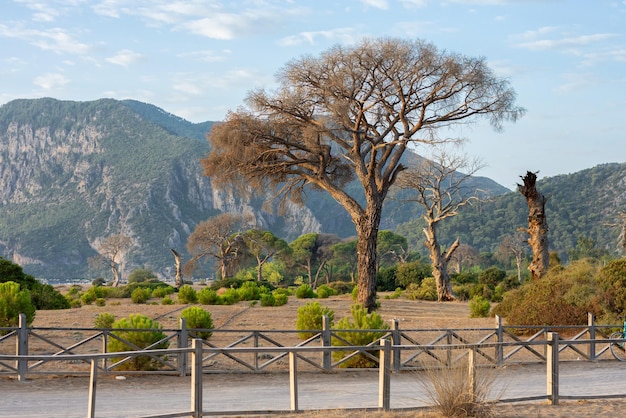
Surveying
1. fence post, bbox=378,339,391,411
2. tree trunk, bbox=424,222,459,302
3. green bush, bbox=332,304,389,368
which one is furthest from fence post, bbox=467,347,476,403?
tree trunk, bbox=424,222,459,302

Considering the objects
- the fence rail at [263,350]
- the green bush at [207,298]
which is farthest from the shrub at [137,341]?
the green bush at [207,298]

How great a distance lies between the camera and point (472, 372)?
10.5 meters

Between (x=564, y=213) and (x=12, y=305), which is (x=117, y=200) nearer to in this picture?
(x=564, y=213)

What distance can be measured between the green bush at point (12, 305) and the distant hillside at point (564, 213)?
3114 inches

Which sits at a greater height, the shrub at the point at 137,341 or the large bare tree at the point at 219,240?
the large bare tree at the point at 219,240

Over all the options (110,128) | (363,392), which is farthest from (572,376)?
(110,128)

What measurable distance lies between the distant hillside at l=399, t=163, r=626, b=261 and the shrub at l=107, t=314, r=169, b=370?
265 ft

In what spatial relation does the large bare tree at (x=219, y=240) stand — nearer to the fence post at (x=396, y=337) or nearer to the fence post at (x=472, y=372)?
the fence post at (x=396, y=337)

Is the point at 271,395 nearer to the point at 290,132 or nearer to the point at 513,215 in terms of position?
the point at 290,132

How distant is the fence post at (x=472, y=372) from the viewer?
10156mm

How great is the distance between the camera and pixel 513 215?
343 feet

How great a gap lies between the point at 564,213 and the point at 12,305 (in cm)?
8843

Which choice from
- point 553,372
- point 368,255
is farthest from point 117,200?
point 553,372

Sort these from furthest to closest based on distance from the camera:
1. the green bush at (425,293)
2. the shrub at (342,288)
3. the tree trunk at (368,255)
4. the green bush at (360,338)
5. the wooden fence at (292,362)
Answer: the shrub at (342,288)
the green bush at (425,293)
the tree trunk at (368,255)
the green bush at (360,338)
the wooden fence at (292,362)
